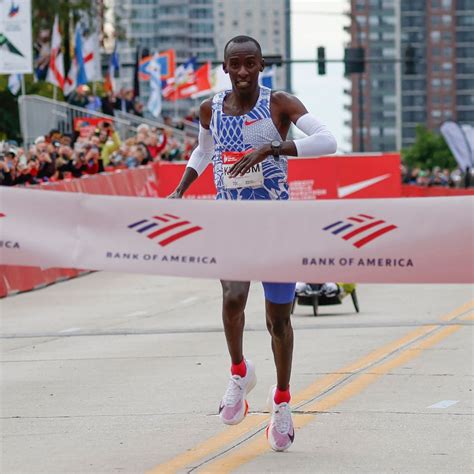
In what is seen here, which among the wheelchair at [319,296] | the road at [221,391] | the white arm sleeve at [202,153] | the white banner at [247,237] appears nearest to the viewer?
the white banner at [247,237]

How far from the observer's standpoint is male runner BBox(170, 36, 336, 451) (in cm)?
790

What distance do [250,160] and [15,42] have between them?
19351 mm

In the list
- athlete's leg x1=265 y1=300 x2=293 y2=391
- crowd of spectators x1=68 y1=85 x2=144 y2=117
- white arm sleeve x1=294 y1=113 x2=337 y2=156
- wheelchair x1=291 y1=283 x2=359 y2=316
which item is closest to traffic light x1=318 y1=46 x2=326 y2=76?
crowd of spectators x1=68 y1=85 x2=144 y2=117

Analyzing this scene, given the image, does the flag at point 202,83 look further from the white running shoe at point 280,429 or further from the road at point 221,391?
the white running shoe at point 280,429

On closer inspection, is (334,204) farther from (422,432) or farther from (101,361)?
(101,361)

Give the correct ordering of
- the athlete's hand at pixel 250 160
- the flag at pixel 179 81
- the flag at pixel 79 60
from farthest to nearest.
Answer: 1. the flag at pixel 179 81
2. the flag at pixel 79 60
3. the athlete's hand at pixel 250 160

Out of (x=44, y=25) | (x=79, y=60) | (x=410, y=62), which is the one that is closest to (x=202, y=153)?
(x=79, y=60)

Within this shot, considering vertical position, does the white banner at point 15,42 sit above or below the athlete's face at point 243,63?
below

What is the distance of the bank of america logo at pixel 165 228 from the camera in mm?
6422

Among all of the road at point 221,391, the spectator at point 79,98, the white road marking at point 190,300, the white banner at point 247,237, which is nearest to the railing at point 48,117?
the spectator at point 79,98

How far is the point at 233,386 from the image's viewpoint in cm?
825

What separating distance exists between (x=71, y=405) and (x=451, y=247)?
4203 millimetres

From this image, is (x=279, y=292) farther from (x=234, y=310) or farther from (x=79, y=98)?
(x=79, y=98)

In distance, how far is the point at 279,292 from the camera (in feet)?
25.9
